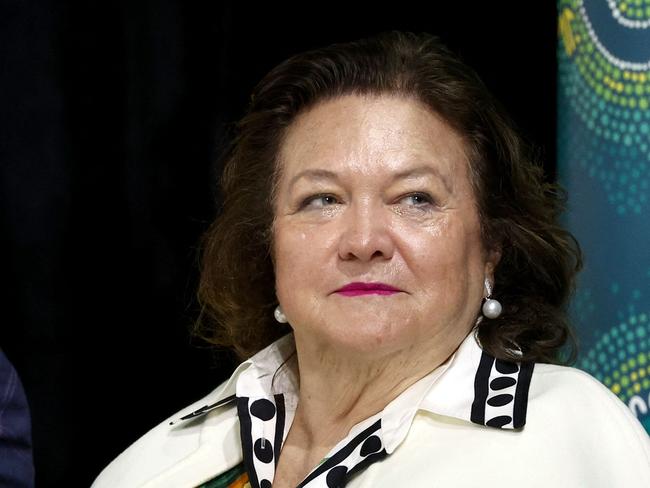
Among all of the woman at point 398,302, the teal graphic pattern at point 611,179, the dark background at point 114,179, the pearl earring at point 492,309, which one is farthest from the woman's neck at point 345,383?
the dark background at point 114,179

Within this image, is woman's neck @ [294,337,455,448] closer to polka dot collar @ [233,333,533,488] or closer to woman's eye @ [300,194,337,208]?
polka dot collar @ [233,333,533,488]

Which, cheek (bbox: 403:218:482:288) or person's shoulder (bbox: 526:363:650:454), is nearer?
person's shoulder (bbox: 526:363:650:454)

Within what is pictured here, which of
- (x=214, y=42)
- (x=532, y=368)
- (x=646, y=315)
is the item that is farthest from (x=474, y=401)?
(x=214, y=42)

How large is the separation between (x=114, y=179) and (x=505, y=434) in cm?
165

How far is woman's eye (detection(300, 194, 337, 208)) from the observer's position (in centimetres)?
224

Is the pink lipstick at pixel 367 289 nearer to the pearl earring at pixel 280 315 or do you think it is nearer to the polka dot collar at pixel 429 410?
the polka dot collar at pixel 429 410

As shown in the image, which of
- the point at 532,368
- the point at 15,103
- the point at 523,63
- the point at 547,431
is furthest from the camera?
the point at 15,103

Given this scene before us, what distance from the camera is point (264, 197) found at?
7.98 ft

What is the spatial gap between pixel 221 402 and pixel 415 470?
62 cm

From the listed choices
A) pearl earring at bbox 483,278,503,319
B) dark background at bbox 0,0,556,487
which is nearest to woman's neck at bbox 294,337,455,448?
pearl earring at bbox 483,278,503,319

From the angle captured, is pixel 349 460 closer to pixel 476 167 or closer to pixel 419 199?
pixel 419 199

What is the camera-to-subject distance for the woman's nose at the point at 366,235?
2111 millimetres

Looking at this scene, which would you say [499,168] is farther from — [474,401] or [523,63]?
[523,63]

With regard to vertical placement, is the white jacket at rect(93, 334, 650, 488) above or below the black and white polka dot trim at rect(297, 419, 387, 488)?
above
